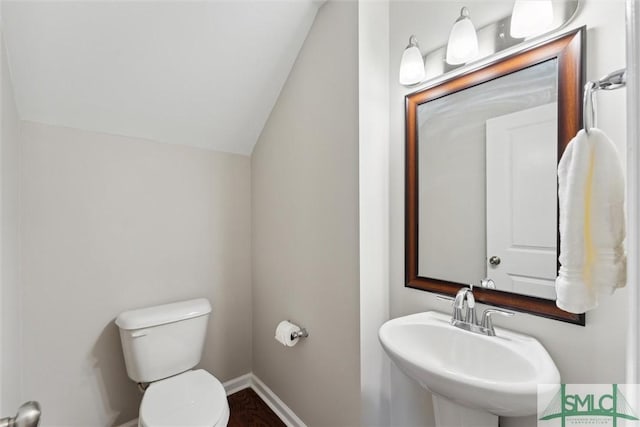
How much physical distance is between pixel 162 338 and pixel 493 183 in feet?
5.67

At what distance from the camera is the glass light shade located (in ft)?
2.93

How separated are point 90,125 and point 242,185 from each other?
2.92ft

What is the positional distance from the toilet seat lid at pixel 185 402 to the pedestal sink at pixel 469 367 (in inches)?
32.9

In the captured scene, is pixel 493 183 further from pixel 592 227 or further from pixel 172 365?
pixel 172 365

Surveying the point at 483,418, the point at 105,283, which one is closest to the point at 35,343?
the point at 105,283

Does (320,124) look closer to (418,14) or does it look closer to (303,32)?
(303,32)

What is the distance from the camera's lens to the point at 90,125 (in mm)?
1484

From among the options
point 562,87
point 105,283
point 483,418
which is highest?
point 562,87

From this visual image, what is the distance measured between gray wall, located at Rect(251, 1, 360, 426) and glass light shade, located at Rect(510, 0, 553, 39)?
578mm

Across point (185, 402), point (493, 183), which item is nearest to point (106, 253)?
point (185, 402)

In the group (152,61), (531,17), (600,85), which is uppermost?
(152,61)

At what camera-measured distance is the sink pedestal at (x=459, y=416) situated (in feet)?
3.05

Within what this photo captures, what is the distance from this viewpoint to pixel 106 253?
153 centimetres

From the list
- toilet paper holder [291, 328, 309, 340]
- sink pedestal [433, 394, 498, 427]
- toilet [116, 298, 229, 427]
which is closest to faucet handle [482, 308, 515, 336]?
sink pedestal [433, 394, 498, 427]
